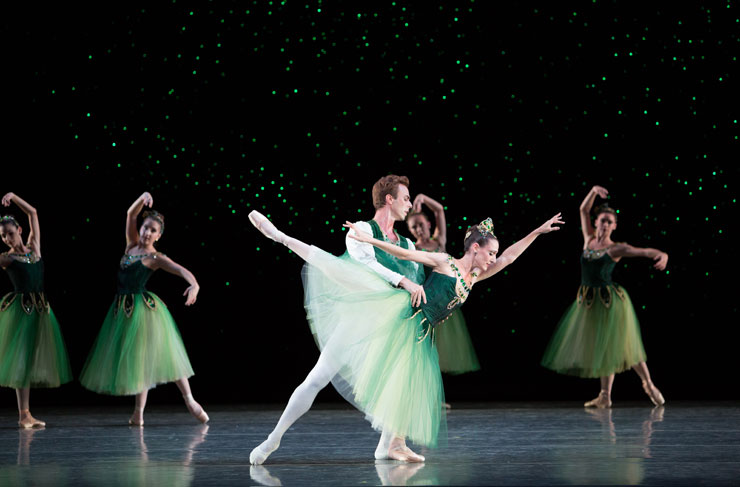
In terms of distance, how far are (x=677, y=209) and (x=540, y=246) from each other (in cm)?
97

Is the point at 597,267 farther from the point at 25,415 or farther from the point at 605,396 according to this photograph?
the point at 25,415

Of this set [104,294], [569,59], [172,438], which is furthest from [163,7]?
[172,438]

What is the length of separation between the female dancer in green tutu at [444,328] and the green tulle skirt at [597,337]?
0.50m

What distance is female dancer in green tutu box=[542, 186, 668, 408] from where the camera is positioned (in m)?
5.45

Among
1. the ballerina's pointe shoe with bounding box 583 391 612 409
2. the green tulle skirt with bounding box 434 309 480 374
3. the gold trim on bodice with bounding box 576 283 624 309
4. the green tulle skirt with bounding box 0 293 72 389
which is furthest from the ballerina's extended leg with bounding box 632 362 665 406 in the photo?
the green tulle skirt with bounding box 0 293 72 389

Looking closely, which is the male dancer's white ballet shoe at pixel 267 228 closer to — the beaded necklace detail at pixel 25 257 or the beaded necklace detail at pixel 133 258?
the beaded necklace detail at pixel 133 258

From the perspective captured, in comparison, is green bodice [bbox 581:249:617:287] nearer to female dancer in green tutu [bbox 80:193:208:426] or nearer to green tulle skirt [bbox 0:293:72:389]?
female dancer in green tutu [bbox 80:193:208:426]

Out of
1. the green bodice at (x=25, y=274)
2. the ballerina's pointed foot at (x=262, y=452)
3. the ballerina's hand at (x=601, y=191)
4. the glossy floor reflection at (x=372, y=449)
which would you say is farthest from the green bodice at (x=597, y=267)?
the green bodice at (x=25, y=274)

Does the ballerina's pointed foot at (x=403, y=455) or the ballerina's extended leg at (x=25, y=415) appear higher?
the ballerina's pointed foot at (x=403, y=455)

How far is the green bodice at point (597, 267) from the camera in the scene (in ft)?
18.3

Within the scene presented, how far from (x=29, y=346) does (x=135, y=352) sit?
59 centimetres

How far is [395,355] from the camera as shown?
318cm

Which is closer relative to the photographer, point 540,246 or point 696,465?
point 696,465

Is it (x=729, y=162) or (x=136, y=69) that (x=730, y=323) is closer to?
(x=729, y=162)
